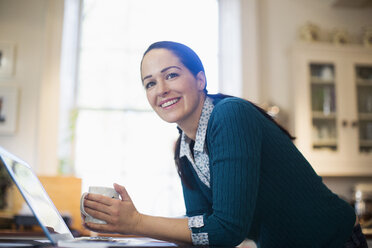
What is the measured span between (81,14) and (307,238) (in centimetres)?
368

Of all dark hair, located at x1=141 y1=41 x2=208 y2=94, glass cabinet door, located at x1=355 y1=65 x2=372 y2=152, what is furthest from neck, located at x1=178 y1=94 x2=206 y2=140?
glass cabinet door, located at x1=355 y1=65 x2=372 y2=152

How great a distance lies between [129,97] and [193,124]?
2.82 meters

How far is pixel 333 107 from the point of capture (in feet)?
12.2

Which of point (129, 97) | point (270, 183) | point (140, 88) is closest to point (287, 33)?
point (140, 88)

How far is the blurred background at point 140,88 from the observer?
363cm

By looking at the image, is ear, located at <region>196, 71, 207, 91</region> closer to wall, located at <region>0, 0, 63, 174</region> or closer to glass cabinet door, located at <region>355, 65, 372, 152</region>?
wall, located at <region>0, 0, 63, 174</region>

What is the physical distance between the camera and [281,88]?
3.92 metres

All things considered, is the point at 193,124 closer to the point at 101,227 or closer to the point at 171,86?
the point at 171,86

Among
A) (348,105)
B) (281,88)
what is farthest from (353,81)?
(281,88)

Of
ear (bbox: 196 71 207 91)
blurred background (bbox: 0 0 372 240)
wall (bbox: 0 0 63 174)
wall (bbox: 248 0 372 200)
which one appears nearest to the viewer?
ear (bbox: 196 71 207 91)

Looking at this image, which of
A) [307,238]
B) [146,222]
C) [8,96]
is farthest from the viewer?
[8,96]

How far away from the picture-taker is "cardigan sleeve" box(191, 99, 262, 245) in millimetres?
824

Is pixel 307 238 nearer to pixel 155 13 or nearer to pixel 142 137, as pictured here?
pixel 142 137

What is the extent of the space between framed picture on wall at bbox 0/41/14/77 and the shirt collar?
3.05 meters
